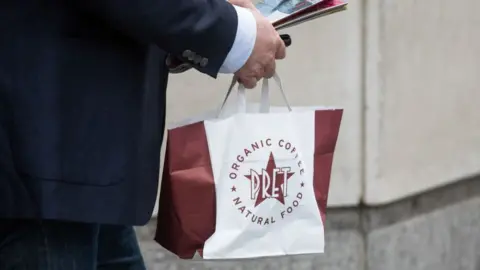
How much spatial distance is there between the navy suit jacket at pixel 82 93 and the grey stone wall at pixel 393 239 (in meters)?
1.36

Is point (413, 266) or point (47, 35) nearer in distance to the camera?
point (47, 35)

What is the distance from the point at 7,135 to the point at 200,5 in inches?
15.6

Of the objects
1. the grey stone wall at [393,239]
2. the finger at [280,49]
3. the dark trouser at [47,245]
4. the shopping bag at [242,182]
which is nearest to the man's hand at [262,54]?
the finger at [280,49]

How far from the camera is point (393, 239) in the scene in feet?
10.3

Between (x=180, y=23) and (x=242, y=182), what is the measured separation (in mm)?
462

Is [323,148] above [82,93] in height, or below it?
below

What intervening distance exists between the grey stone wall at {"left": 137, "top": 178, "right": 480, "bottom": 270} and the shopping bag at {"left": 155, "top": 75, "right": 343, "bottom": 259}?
104 cm

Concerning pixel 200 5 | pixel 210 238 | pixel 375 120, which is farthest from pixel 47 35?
pixel 375 120

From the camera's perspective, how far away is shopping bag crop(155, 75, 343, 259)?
1765 mm

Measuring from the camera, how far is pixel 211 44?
151 cm

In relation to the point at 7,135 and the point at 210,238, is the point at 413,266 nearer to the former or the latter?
the point at 210,238

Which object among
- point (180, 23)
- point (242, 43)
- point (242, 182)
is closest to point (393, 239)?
point (242, 182)

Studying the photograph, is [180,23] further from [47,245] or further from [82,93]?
[47,245]

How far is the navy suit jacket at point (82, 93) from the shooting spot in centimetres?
141
